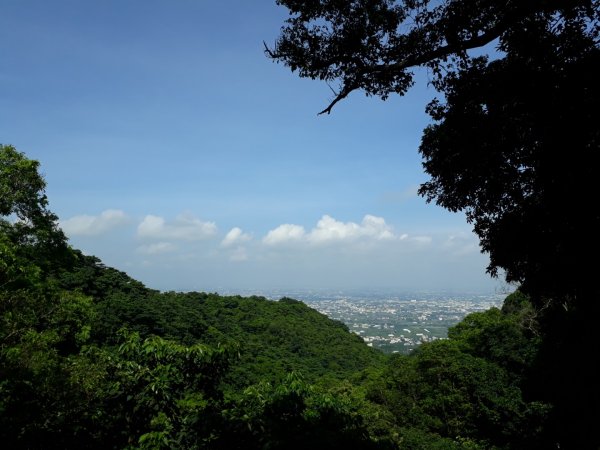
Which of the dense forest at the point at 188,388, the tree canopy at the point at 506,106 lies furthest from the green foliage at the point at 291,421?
the tree canopy at the point at 506,106

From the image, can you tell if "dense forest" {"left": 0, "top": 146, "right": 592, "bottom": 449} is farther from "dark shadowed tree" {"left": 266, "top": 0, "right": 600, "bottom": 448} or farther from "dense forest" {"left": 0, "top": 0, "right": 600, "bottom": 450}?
"dark shadowed tree" {"left": 266, "top": 0, "right": 600, "bottom": 448}

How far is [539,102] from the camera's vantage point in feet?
18.3

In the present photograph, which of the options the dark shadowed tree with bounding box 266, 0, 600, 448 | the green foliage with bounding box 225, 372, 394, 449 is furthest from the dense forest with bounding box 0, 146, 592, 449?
the dark shadowed tree with bounding box 266, 0, 600, 448

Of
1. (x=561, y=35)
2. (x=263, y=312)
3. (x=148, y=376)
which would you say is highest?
(x=561, y=35)

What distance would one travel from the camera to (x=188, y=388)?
204 inches

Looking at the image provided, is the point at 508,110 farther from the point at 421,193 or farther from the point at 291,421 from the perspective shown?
the point at 291,421

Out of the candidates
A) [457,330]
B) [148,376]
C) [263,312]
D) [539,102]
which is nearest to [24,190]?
[148,376]

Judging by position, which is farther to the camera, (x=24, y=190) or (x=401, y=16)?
(x=24, y=190)

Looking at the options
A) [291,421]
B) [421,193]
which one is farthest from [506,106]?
[291,421]

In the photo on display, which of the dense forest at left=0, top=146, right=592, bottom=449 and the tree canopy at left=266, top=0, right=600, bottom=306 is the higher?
the tree canopy at left=266, top=0, right=600, bottom=306

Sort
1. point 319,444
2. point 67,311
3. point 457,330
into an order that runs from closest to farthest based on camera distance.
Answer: point 319,444
point 67,311
point 457,330

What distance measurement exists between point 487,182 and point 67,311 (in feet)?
34.6

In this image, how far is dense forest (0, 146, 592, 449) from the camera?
465cm

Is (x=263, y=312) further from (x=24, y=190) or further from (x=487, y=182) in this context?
(x=487, y=182)
